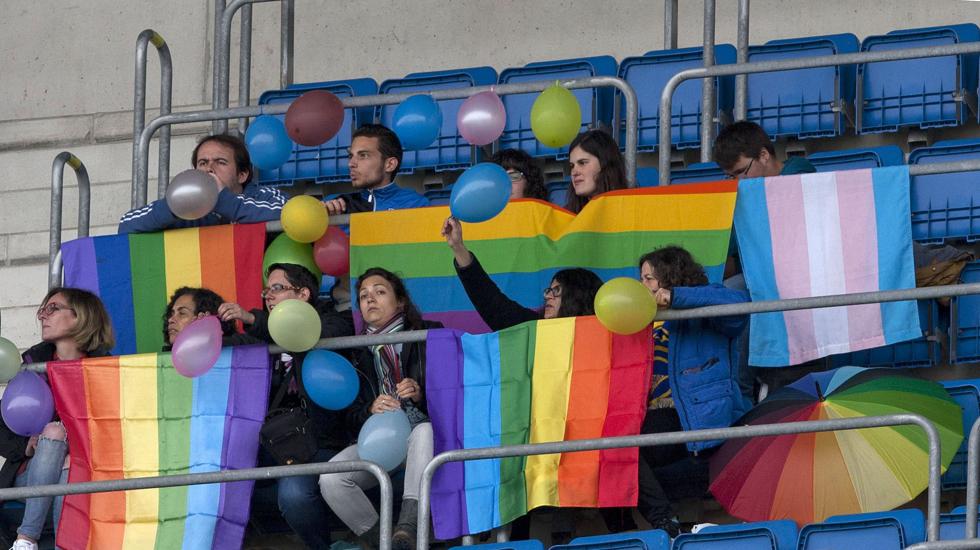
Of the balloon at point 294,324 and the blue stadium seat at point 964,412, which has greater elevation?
the balloon at point 294,324

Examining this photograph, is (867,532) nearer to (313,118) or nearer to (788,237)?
(788,237)

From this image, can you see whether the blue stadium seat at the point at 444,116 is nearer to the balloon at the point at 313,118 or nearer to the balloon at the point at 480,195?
the balloon at the point at 313,118

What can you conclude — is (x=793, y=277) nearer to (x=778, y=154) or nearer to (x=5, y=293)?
(x=778, y=154)

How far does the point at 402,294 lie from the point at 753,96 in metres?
1.96

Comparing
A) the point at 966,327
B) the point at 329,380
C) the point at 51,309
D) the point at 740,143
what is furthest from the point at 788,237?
the point at 51,309

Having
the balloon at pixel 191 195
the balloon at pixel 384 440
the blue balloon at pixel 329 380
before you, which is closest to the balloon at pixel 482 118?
the balloon at pixel 191 195

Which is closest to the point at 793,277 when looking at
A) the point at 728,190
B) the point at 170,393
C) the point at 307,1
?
the point at 728,190

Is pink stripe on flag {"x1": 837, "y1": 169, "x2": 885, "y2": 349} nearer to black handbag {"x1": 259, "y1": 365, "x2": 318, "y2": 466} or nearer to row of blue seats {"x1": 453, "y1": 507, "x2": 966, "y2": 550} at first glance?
row of blue seats {"x1": 453, "y1": 507, "x2": 966, "y2": 550}

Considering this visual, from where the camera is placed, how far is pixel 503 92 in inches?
281

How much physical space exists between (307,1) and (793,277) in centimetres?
393

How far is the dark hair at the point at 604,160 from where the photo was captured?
679 centimetres

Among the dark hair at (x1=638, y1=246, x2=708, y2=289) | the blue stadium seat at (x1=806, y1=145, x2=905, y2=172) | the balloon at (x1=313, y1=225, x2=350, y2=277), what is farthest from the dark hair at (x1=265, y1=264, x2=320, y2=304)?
the blue stadium seat at (x1=806, y1=145, x2=905, y2=172)

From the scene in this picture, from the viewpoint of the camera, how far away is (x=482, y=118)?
6.80 metres

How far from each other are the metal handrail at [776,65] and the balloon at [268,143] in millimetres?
1390
